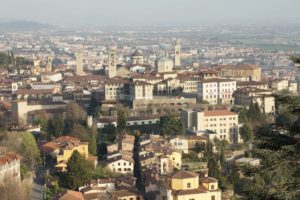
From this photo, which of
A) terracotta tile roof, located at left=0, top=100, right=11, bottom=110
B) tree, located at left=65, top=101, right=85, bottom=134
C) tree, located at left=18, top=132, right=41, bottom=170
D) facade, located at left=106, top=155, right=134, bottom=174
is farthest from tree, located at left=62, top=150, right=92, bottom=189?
terracotta tile roof, located at left=0, top=100, right=11, bottom=110

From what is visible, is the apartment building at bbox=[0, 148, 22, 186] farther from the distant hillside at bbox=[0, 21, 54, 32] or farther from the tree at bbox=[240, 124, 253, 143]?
the distant hillside at bbox=[0, 21, 54, 32]

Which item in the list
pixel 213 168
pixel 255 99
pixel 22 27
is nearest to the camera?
pixel 213 168

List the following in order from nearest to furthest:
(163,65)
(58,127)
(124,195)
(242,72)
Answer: (124,195)
(58,127)
(163,65)
(242,72)

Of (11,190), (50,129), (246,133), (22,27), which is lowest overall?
(22,27)

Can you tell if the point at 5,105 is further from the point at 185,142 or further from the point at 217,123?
the point at 185,142

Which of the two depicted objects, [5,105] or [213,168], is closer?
[213,168]

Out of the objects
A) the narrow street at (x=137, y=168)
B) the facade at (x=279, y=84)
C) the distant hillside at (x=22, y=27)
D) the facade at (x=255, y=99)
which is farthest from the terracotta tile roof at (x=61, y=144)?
the distant hillside at (x=22, y=27)

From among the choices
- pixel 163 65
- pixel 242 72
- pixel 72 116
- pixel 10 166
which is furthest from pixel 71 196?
pixel 242 72

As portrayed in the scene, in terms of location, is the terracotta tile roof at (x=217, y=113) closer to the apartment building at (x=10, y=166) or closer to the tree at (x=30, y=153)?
the tree at (x=30, y=153)
